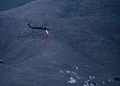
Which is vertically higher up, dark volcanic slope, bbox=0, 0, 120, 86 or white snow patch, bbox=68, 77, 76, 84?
dark volcanic slope, bbox=0, 0, 120, 86

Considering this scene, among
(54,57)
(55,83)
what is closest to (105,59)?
(54,57)

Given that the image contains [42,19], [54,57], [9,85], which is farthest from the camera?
[42,19]

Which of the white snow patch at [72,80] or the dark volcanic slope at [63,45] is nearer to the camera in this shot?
the white snow patch at [72,80]

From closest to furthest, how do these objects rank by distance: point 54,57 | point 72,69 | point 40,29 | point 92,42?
point 72,69
point 54,57
point 92,42
point 40,29

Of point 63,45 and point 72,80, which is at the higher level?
point 63,45

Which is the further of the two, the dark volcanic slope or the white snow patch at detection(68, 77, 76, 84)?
the dark volcanic slope

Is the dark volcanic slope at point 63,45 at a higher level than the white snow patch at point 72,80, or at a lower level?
higher

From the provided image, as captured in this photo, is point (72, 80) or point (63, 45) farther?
point (63, 45)

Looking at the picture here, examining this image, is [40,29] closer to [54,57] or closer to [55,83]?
[54,57]
